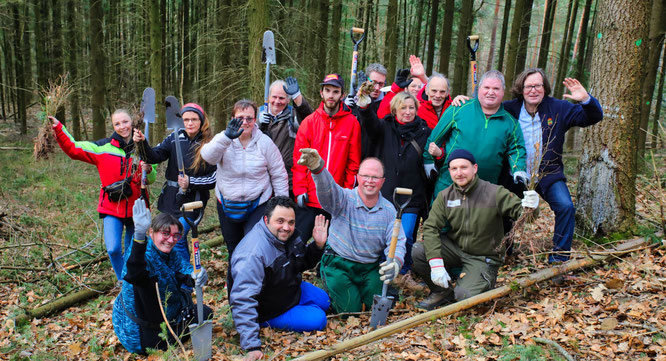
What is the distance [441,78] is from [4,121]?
894 inches

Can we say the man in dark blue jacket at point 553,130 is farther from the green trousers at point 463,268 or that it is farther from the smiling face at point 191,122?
the smiling face at point 191,122

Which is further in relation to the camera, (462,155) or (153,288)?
(462,155)

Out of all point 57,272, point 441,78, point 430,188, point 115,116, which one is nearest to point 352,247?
point 430,188

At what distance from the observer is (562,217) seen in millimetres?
4441

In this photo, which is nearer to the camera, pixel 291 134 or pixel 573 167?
pixel 291 134

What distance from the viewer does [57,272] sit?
5.93 meters

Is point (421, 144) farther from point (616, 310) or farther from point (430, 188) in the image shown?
point (616, 310)

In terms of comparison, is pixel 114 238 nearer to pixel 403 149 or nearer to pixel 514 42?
pixel 403 149

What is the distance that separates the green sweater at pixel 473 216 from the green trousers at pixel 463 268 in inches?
3.1

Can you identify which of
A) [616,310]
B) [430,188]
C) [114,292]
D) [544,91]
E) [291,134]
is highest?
[544,91]

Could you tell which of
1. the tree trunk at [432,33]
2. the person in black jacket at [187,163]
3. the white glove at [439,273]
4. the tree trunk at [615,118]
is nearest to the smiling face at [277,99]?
the person in black jacket at [187,163]

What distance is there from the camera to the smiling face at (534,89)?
4527mm

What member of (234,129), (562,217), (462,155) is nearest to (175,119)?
(234,129)

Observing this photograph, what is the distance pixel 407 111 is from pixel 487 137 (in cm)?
90
